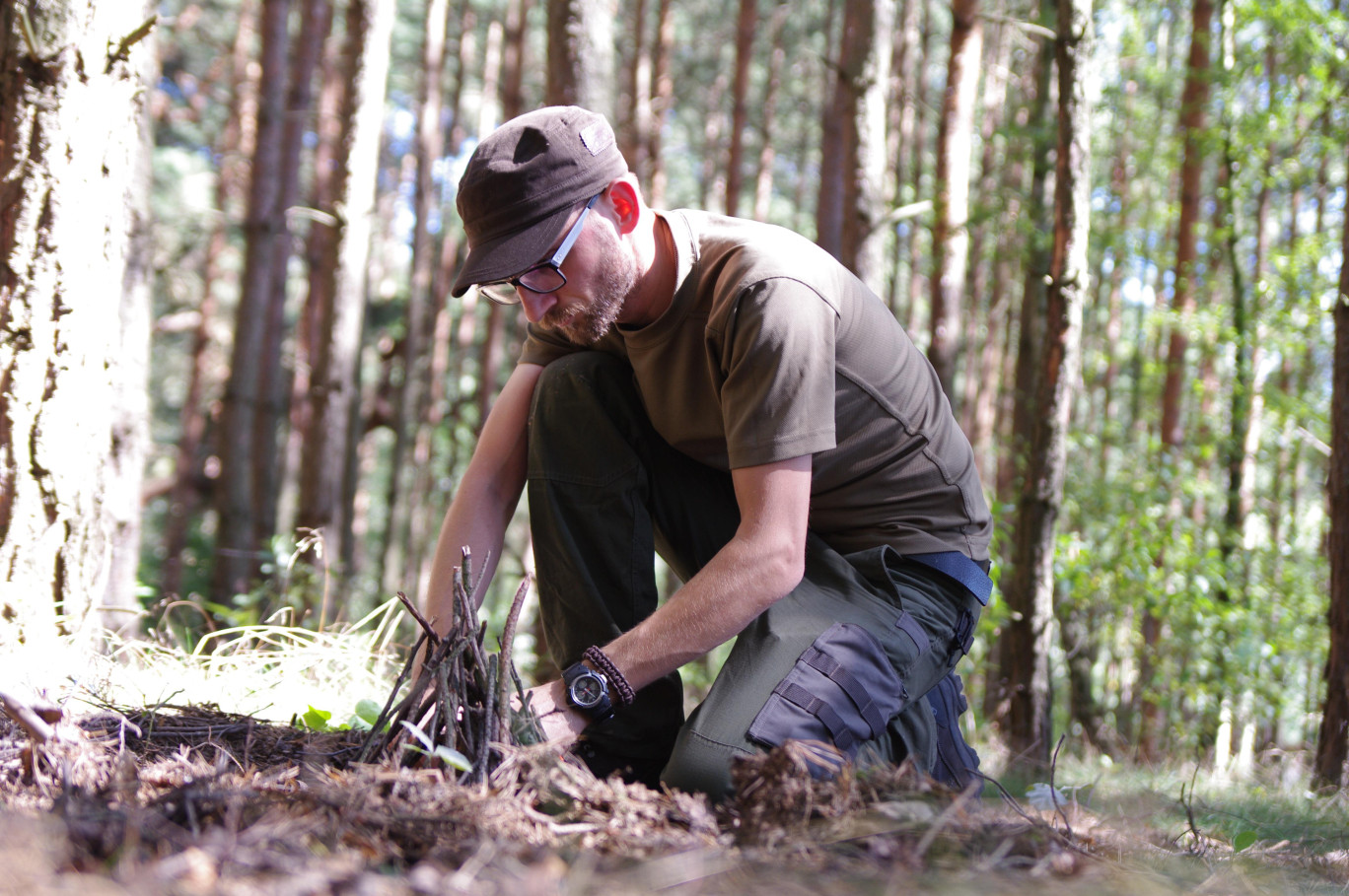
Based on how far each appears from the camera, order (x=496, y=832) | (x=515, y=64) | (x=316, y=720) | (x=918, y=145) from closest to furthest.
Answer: (x=496, y=832) < (x=316, y=720) < (x=515, y=64) < (x=918, y=145)

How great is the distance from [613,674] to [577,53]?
4154 mm

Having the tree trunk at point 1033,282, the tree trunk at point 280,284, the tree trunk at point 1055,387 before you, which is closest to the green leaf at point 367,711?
the tree trunk at point 1055,387

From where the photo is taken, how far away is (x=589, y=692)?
1935 mm

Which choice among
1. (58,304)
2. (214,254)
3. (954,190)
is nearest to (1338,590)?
(954,190)

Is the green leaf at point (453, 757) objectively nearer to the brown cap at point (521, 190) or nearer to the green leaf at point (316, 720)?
the green leaf at point (316, 720)

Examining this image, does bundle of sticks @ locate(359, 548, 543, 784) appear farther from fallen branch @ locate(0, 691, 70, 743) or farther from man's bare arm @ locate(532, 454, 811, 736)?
fallen branch @ locate(0, 691, 70, 743)

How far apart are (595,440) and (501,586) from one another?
1394 centimetres

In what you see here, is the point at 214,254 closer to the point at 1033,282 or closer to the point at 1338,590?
the point at 1033,282

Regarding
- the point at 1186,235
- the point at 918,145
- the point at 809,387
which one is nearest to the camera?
the point at 809,387

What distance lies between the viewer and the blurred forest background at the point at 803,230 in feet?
8.94

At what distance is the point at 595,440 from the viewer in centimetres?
245

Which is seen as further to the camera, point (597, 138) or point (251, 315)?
point (251, 315)

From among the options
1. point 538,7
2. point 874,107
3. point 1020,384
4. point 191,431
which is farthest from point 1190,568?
point 538,7

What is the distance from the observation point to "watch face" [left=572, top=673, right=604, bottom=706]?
193 centimetres
